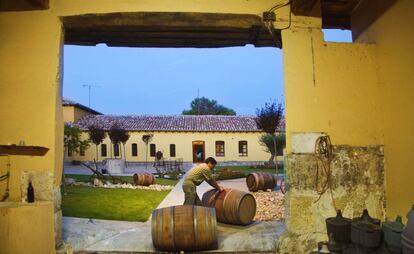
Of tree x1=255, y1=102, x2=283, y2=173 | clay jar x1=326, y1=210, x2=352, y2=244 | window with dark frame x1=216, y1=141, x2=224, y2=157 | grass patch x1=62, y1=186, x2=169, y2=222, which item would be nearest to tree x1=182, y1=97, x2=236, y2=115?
window with dark frame x1=216, y1=141, x2=224, y2=157

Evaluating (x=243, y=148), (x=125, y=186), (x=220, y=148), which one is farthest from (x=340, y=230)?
(x=243, y=148)

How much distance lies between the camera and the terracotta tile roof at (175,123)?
3297 centimetres

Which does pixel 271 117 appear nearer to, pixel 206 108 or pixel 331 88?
pixel 331 88

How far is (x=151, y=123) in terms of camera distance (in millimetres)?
34000

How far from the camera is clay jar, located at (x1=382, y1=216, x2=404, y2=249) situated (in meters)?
3.39

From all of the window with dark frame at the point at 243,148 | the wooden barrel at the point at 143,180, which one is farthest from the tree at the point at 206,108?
the wooden barrel at the point at 143,180

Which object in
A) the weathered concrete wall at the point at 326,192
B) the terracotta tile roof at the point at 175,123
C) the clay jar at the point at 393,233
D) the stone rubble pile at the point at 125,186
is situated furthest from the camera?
the terracotta tile roof at the point at 175,123

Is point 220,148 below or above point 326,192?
above

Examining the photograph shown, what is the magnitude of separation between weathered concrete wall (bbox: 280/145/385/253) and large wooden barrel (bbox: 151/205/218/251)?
1.05m

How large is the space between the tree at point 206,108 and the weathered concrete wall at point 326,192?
49445mm

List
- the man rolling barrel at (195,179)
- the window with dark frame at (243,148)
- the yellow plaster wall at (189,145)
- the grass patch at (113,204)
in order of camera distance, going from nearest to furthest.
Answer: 1. the man rolling barrel at (195,179)
2. the grass patch at (113,204)
3. the yellow plaster wall at (189,145)
4. the window with dark frame at (243,148)

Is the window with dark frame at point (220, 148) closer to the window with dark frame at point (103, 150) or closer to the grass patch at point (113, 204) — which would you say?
the window with dark frame at point (103, 150)

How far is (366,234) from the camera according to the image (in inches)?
138

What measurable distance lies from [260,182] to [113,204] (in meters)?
5.37
